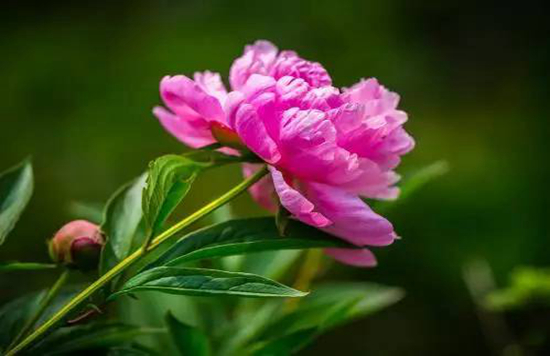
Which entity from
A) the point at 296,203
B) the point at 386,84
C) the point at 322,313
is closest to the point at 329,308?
the point at 322,313

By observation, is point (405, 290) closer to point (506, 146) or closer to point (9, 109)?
point (506, 146)

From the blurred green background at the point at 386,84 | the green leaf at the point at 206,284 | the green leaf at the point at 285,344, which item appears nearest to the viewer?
the green leaf at the point at 206,284

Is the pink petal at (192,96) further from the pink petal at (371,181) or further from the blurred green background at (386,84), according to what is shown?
the blurred green background at (386,84)

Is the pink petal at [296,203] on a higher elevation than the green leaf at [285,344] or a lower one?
higher

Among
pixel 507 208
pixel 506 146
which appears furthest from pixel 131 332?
pixel 506 146

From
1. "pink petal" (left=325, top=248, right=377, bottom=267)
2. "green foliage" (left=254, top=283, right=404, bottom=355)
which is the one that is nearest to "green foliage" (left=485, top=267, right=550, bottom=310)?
"green foliage" (left=254, top=283, right=404, bottom=355)

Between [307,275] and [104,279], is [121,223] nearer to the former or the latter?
[104,279]

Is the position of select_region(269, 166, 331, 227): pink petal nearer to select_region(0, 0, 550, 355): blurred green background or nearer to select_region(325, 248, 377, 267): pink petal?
select_region(325, 248, 377, 267): pink petal

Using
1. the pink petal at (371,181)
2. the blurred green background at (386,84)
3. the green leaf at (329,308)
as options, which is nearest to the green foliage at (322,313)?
the green leaf at (329,308)
